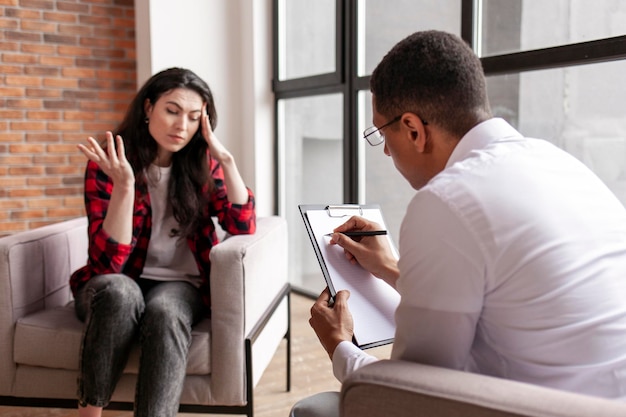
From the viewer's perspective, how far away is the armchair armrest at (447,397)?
0.75 metres

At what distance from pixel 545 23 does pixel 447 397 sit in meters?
1.94

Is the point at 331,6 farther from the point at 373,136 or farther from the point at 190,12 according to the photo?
the point at 373,136

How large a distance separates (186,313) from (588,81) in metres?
1.59

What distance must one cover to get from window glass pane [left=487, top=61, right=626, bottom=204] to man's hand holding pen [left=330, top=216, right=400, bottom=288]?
1303 millimetres

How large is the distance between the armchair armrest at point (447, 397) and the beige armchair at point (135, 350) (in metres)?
1.03

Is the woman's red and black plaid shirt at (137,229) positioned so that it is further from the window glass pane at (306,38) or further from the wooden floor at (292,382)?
the window glass pane at (306,38)

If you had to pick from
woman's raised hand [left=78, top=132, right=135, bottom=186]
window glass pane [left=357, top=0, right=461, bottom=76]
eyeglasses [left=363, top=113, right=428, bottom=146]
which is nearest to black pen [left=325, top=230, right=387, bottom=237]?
eyeglasses [left=363, top=113, right=428, bottom=146]

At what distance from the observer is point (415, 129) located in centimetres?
100

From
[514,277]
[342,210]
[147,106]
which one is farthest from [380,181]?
[514,277]

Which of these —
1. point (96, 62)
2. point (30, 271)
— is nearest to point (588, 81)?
point (30, 271)

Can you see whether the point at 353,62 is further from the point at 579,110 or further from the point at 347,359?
the point at 347,359

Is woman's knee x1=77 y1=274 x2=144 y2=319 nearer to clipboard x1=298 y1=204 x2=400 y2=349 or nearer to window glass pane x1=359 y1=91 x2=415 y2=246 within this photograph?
clipboard x1=298 y1=204 x2=400 y2=349

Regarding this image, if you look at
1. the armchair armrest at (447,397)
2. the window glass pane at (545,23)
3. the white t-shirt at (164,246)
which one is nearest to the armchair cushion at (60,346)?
the white t-shirt at (164,246)

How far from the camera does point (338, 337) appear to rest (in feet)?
3.60
